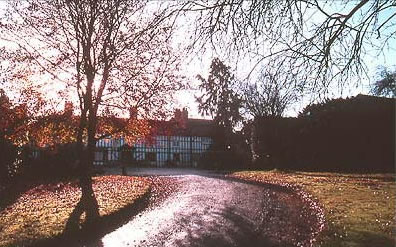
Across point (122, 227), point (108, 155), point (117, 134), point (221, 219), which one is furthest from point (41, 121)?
point (108, 155)

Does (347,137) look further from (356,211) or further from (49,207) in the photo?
(49,207)

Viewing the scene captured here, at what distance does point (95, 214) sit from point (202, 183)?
7.36 m

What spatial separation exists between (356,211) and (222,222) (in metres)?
3.15

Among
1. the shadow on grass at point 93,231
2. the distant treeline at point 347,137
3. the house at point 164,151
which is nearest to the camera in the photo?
the shadow on grass at point 93,231

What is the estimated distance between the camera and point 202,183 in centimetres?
1706

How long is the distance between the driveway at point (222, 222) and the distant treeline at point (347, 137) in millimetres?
11813

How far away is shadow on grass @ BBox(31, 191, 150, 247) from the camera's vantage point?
8086 millimetres

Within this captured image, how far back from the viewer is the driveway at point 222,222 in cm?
791

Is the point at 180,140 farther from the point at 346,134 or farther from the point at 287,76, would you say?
the point at 287,76

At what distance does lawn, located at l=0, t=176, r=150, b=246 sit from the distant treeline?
12.7 meters

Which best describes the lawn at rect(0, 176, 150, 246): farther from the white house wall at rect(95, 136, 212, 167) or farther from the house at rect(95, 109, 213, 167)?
the white house wall at rect(95, 136, 212, 167)

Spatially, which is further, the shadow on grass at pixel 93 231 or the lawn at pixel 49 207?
the lawn at pixel 49 207

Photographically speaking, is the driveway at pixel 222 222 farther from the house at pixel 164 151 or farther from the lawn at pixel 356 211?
the house at pixel 164 151

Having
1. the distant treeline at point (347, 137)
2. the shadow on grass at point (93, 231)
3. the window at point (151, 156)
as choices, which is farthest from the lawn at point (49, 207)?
the window at point (151, 156)
